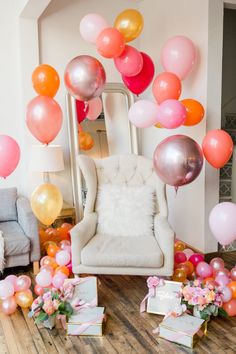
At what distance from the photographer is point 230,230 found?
2488 millimetres

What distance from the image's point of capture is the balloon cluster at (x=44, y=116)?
2781mm

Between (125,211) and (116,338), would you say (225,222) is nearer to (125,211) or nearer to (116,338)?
(125,211)

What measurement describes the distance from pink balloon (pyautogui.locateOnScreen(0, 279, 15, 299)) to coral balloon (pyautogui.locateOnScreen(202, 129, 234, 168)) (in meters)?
1.65

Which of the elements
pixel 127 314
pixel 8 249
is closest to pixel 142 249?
pixel 127 314

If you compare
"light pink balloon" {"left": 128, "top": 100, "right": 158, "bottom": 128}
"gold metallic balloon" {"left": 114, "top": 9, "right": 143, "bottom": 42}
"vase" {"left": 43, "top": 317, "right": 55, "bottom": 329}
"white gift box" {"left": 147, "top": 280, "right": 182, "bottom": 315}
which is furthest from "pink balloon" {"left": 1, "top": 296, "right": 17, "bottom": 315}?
"gold metallic balloon" {"left": 114, "top": 9, "right": 143, "bottom": 42}

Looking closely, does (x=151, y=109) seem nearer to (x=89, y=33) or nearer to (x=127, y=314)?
(x=89, y=33)

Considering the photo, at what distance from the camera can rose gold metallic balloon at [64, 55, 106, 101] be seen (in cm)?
259

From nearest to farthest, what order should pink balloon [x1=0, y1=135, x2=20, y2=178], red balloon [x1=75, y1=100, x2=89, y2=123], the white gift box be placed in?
the white gift box, pink balloon [x1=0, y1=135, x2=20, y2=178], red balloon [x1=75, y1=100, x2=89, y2=123]

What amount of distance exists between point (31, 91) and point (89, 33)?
42.8 inches

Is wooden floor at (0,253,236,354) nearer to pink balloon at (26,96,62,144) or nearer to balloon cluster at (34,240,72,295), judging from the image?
balloon cluster at (34,240,72,295)

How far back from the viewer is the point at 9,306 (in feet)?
7.93

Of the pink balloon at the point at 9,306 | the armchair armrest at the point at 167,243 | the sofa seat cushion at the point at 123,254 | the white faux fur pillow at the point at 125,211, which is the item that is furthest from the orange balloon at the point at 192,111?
the pink balloon at the point at 9,306

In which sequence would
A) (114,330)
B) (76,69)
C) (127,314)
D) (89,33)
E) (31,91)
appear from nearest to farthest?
(114,330) → (127,314) → (76,69) → (89,33) → (31,91)

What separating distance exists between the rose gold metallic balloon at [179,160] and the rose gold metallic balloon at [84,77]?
64cm
